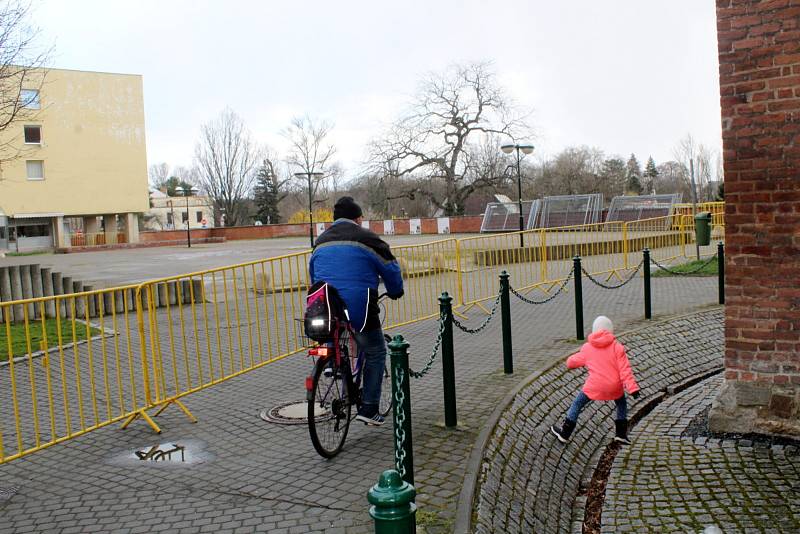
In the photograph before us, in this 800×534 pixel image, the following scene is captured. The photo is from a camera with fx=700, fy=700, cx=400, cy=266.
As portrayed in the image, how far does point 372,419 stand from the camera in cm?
568

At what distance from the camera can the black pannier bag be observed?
5055 millimetres

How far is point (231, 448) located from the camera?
550 cm

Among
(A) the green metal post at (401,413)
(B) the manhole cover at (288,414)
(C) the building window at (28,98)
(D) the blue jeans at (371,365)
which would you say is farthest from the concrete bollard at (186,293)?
(A) the green metal post at (401,413)

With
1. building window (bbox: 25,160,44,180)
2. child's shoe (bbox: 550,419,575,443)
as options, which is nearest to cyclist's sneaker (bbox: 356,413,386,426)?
child's shoe (bbox: 550,419,575,443)

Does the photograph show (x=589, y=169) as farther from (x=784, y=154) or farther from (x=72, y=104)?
(x=784, y=154)

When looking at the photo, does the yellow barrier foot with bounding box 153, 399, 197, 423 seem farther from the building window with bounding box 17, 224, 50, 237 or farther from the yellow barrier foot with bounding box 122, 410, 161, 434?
the building window with bounding box 17, 224, 50, 237

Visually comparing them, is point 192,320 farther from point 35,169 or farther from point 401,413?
point 35,169

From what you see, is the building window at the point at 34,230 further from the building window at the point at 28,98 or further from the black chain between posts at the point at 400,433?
the black chain between posts at the point at 400,433

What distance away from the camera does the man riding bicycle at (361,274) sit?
537 centimetres

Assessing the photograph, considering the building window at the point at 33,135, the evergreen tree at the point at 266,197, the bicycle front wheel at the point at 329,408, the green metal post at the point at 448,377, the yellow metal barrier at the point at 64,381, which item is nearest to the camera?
the bicycle front wheel at the point at 329,408

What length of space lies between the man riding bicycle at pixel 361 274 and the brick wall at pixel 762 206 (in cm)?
325

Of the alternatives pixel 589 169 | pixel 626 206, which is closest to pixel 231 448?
pixel 626 206

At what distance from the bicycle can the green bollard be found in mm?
2270

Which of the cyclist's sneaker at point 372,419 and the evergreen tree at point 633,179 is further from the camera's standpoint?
the evergreen tree at point 633,179
